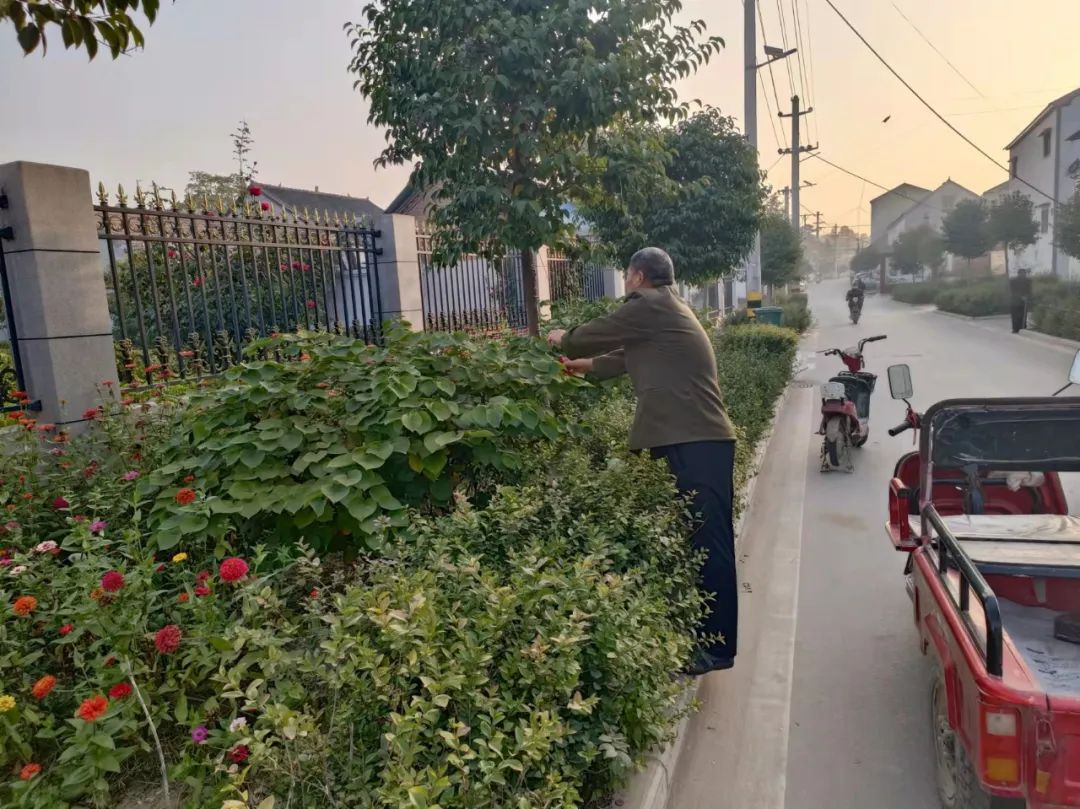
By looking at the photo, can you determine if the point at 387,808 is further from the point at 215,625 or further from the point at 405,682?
the point at 215,625

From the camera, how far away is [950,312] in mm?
29844

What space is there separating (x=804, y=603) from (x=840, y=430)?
323 centimetres

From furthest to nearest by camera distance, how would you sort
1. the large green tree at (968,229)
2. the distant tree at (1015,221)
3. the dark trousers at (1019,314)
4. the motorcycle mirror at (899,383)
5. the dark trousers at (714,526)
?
1. the large green tree at (968,229)
2. the distant tree at (1015,221)
3. the dark trousers at (1019,314)
4. the motorcycle mirror at (899,383)
5. the dark trousers at (714,526)

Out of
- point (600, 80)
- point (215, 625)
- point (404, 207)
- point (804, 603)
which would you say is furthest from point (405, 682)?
point (404, 207)

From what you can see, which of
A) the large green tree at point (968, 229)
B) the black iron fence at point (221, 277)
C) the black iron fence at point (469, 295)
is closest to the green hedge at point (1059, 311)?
the black iron fence at point (469, 295)

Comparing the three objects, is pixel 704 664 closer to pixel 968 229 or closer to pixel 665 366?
pixel 665 366

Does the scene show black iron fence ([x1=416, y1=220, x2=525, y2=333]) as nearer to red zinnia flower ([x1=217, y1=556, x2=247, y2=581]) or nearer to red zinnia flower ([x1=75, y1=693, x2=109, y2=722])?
red zinnia flower ([x1=217, y1=556, x2=247, y2=581])

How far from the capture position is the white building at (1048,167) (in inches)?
1347

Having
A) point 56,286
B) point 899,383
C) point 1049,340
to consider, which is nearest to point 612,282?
point 1049,340

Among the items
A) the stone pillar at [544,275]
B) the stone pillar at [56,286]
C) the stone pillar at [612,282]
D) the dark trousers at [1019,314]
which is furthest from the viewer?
the dark trousers at [1019,314]

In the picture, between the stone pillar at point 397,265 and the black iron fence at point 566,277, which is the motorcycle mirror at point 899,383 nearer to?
the stone pillar at point 397,265

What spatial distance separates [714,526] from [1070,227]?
20.9 metres

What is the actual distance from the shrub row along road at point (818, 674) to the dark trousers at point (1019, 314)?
15663 mm

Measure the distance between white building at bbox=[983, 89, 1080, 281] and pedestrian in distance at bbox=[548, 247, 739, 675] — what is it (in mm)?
34695
